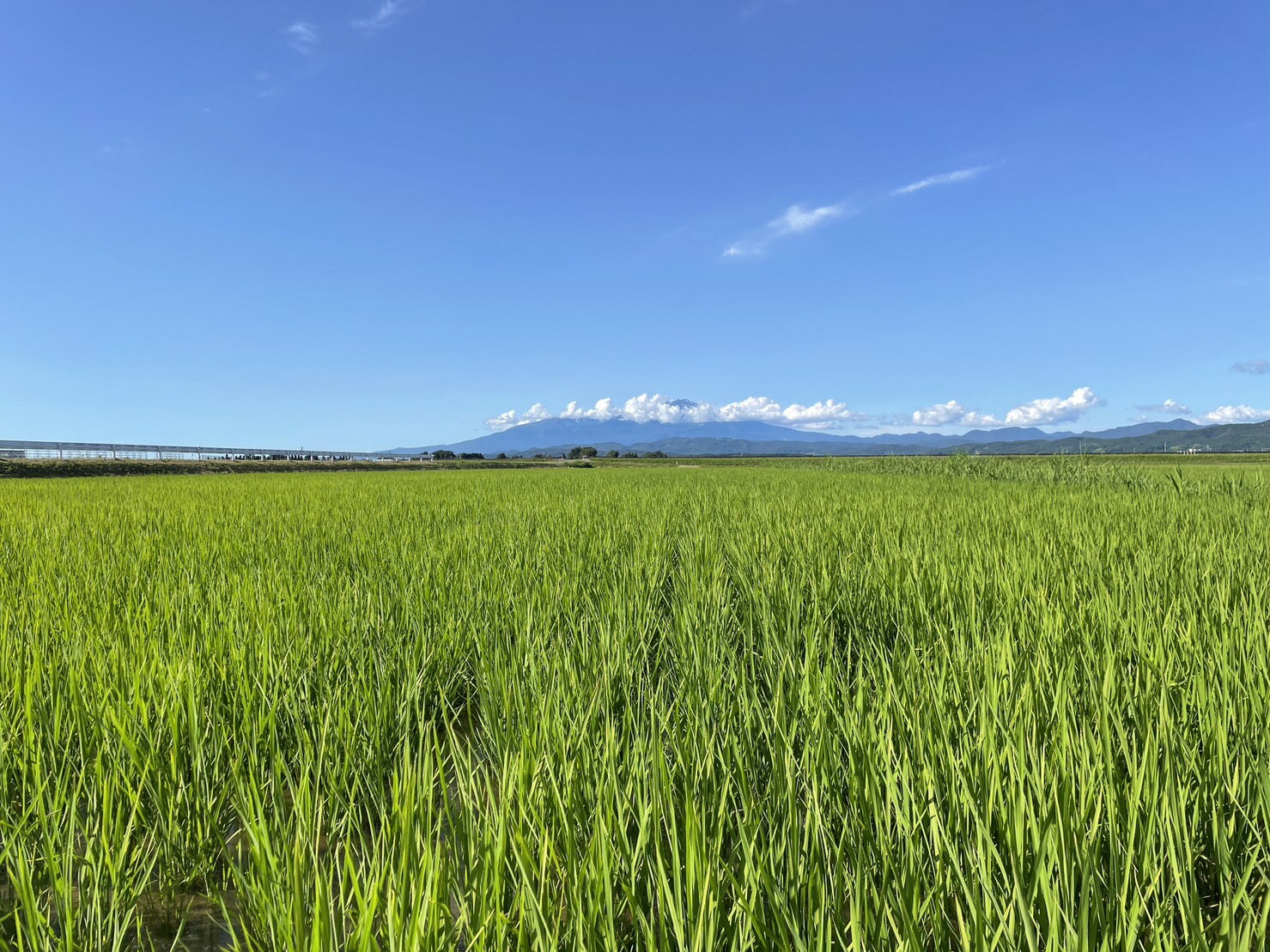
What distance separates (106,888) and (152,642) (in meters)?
0.87

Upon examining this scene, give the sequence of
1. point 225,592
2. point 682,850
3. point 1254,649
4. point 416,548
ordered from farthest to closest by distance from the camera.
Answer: point 416,548, point 225,592, point 1254,649, point 682,850

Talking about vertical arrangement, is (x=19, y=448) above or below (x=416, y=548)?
above

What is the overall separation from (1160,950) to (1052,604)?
6.08 ft

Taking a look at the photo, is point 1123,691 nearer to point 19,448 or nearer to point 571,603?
point 571,603

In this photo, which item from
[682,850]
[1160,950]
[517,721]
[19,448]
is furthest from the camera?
[19,448]

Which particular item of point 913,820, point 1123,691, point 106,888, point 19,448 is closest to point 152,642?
point 106,888

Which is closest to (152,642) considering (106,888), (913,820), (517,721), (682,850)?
A: (106,888)

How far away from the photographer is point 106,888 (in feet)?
3.87

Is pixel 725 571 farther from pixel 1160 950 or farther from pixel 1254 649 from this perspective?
pixel 1160 950

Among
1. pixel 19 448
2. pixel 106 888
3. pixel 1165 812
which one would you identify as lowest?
pixel 106 888

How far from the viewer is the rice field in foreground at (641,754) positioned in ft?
2.79

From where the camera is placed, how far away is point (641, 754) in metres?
1.12

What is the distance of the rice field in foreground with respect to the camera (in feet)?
2.79

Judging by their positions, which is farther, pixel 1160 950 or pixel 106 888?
pixel 106 888
